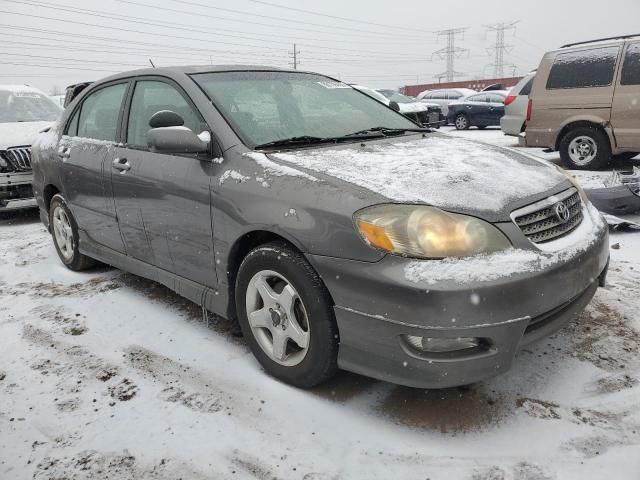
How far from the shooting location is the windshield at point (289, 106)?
2.86 metres

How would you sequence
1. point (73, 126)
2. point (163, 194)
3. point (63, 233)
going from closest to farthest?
point (163, 194) → point (73, 126) → point (63, 233)

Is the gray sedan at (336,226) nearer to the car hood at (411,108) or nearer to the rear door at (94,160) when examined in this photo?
the rear door at (94,160)

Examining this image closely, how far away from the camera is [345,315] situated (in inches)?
84.7

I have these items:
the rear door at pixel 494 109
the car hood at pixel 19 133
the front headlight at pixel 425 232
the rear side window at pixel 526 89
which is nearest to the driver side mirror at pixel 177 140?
the front headlight at pixel 425 232

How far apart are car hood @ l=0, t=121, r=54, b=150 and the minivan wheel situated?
13.1 metres

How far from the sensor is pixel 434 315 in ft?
6.40

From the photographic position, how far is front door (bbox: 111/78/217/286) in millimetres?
2777

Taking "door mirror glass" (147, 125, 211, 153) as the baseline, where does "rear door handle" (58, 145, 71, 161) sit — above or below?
below

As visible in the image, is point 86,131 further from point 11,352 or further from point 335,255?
point 335,255

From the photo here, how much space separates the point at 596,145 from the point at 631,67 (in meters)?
1.13

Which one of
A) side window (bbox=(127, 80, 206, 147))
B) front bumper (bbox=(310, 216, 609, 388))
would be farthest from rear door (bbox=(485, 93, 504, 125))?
front bumper (bbox=(310, 216, 609, 388))

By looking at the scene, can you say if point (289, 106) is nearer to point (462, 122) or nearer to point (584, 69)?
point (584, 69)

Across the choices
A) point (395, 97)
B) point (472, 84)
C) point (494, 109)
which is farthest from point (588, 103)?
point (472, 84)

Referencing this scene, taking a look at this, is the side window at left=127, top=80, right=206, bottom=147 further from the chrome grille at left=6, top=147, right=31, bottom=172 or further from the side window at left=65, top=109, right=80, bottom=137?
the chrome grille at left=6, top=147, right=31, bottom=172
